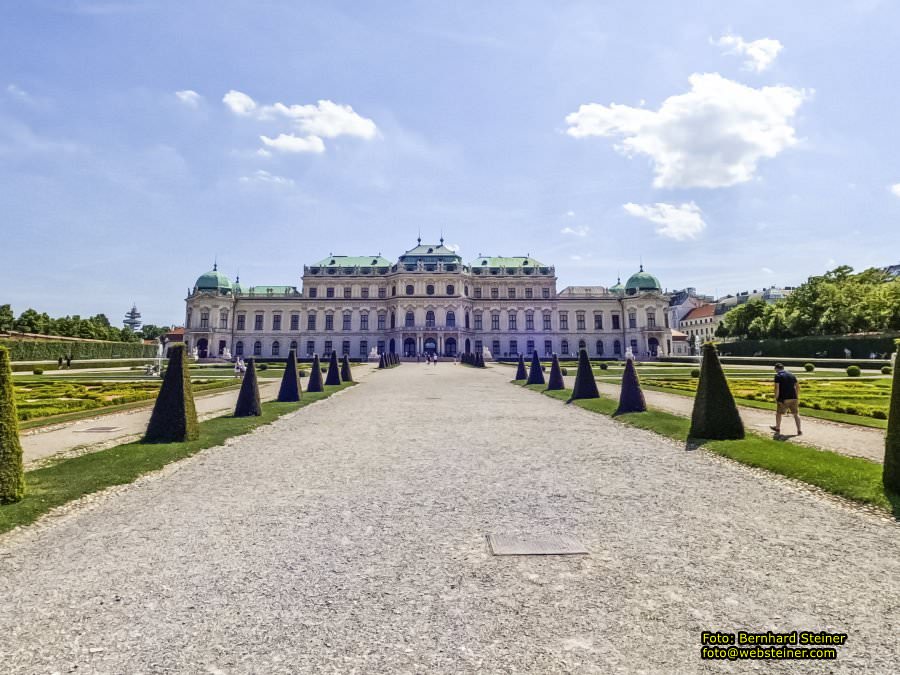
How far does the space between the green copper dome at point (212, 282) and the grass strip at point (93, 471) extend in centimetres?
7909

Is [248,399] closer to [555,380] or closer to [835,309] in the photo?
[555,380]

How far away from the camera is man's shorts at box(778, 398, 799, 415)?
34.9ft

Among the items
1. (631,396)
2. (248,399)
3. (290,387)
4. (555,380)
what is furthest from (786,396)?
(290,387)

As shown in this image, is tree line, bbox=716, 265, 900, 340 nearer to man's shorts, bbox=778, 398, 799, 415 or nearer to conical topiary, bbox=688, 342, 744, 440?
man's shorts, bbox=778, 398, 799, 415

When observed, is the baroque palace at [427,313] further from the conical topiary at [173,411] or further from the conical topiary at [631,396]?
the conical topiary at [173,411]

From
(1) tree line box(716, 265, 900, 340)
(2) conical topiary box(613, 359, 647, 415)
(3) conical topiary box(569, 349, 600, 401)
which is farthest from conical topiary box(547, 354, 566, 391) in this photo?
(1) tree line box(716, 265, 900, 340)

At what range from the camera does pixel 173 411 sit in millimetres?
10078

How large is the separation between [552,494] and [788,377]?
298 inches

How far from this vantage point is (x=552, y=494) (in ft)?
21.5

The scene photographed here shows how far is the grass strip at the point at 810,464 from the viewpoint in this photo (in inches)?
248

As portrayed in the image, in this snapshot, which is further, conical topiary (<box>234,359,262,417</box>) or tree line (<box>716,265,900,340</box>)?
Answer: tree line (<box>716,265,900,340</box>)

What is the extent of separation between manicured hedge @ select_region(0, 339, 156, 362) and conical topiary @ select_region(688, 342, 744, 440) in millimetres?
54497

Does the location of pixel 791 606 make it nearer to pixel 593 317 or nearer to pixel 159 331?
pixel 593 317

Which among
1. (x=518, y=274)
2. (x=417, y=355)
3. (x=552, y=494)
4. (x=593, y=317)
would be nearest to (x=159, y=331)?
(x=417, y=355)
